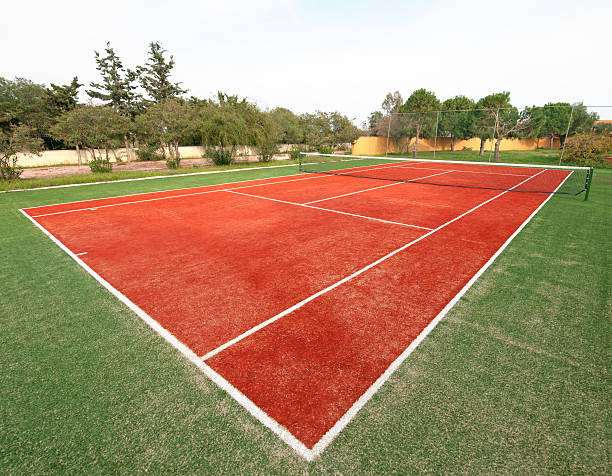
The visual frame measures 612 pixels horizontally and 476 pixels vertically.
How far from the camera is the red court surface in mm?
3365

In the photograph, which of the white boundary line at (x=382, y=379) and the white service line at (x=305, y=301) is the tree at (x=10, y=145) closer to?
the white service line at (x=305, y=301)

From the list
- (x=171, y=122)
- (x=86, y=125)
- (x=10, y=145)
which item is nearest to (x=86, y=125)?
(x=86, y=125)

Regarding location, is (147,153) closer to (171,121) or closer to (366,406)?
(171,121)

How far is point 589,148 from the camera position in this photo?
24641 mm

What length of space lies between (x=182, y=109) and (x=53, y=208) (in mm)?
18818

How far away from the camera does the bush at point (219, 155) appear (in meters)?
27.7

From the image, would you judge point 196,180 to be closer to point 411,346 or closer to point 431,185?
point 431,185

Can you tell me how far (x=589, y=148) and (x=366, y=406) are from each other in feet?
105

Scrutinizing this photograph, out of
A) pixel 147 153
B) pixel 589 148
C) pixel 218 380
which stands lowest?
pixel 218 380

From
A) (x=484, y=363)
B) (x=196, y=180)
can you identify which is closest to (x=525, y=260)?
(x=484, y=363)

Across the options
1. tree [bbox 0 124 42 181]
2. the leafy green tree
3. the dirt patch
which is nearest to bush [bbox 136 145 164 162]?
the dirt patch

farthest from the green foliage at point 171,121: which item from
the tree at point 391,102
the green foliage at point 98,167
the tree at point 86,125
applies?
the tree at point 391,102

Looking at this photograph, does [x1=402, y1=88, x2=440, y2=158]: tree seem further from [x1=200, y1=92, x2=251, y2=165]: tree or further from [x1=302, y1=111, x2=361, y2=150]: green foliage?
[x1=200, y1=92, x2=251, y2=165]: tree

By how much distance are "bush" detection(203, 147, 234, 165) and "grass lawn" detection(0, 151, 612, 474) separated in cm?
2400
